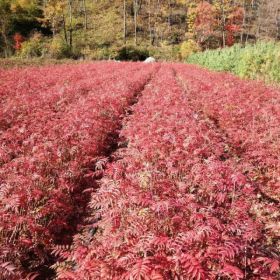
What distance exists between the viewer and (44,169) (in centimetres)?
705

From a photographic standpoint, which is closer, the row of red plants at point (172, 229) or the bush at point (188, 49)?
the row of red plants at point (172, 229)

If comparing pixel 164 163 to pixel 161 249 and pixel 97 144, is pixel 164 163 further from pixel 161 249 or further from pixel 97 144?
pixel 161 249

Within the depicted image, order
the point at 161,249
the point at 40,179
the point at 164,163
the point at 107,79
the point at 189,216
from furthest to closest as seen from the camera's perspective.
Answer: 1. the point at 107,79
2. the point at 164,163
3. the point at 40,179
4. the point at 189,216
5. the point at 161,249

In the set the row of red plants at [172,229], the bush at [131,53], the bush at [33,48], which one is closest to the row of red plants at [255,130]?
the row of red plants at [172,229]

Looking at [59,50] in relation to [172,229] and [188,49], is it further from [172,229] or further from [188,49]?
[172,229]

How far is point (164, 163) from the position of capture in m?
6.99

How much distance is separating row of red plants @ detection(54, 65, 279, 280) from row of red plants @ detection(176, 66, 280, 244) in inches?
23.1

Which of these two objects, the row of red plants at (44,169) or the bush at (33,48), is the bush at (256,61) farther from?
the bush at (33,48)

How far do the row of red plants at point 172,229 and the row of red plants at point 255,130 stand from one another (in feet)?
1.92

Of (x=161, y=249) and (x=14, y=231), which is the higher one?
(x=161, y=249)

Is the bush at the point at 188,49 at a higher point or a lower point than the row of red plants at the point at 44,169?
lower

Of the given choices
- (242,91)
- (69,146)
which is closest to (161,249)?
(69,146)

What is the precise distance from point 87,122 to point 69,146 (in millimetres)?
1659

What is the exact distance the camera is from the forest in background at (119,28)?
165 ft
